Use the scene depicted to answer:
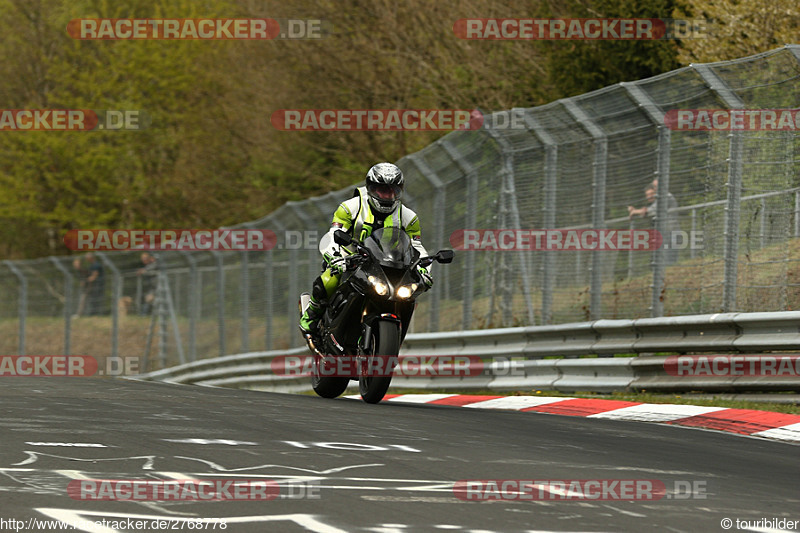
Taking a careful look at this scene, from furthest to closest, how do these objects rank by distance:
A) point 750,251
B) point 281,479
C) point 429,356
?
point 429,356
point 750,251
point 281,479

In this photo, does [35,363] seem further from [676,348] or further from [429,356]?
[676,348]

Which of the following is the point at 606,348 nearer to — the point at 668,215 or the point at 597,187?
the point at 668,215

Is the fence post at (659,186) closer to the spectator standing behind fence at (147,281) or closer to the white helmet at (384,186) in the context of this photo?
the white helmet at (384,186)

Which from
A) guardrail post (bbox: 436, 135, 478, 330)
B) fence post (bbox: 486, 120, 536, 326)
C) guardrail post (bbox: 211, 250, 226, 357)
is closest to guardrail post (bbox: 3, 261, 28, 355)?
guardrail post (bbox: 211, 250, 226, 357)

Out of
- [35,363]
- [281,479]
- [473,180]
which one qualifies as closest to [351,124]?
[35,363]

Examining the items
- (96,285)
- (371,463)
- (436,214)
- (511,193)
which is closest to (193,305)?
(96,285)

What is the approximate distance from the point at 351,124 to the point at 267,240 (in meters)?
10.3

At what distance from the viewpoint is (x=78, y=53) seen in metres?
47.1

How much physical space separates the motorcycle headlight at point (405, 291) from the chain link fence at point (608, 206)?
8.89 ft

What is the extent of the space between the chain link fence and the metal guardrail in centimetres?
36

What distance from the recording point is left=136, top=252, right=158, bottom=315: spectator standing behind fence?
24859 millimetres

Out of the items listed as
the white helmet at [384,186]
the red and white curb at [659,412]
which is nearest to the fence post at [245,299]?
the red and white curb at [659,412]

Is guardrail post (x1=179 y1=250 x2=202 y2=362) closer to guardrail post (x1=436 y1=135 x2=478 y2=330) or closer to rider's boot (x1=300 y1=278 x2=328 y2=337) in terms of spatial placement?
guardrail post (x1=436 y1=135 x2=478 y2=330)

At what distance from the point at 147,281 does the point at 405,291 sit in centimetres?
1580
